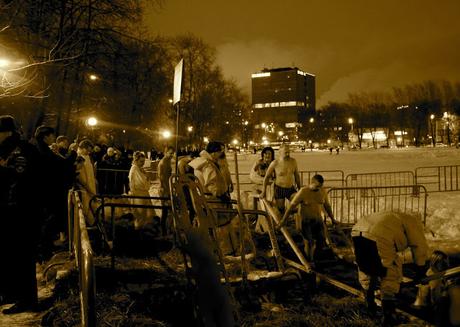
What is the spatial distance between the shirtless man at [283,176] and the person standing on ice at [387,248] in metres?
3.85

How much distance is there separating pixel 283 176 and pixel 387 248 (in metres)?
4.13

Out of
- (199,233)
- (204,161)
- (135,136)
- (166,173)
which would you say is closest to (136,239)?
(204,161)

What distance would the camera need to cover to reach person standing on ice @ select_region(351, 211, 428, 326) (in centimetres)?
511

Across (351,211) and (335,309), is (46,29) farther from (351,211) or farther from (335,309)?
(335,309)

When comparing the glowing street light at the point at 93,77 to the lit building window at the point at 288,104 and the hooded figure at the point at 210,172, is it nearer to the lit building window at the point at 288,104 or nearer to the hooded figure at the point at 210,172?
the hooded figure at the point at 210,172

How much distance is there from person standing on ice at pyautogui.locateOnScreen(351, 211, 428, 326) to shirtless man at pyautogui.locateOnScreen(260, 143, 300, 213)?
3.85m

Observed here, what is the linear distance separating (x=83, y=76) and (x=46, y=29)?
2.82 m

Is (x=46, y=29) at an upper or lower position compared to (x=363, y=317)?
upper

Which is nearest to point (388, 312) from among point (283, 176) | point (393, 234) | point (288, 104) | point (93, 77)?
point (393, 234)

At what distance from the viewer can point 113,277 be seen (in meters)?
5.66

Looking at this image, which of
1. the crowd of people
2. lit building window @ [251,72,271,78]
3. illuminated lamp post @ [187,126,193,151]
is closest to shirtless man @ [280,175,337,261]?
the crowd of people

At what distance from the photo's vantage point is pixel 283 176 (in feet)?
29.9

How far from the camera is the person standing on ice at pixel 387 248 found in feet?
16.8

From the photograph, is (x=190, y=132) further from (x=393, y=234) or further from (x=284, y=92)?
(x=284, y=92)
